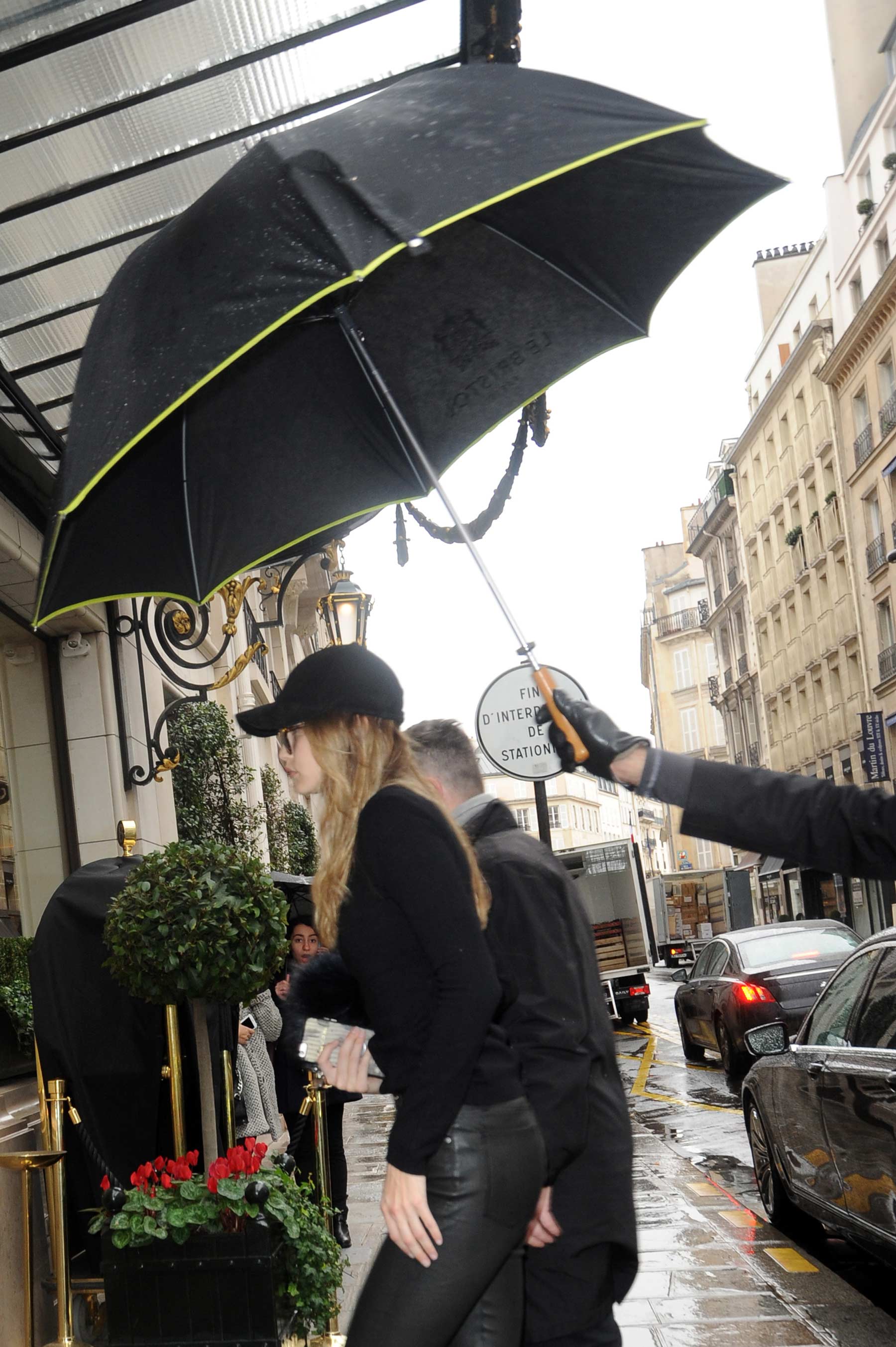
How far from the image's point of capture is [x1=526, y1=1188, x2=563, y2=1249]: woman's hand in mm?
2840

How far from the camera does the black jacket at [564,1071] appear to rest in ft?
9.67

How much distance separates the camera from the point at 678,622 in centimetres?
9825

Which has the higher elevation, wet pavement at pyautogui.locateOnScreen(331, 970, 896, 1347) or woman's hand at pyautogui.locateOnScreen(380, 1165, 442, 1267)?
woman's hand at pyautogui.locateOnScreen(380, 1165, 442, 1267)

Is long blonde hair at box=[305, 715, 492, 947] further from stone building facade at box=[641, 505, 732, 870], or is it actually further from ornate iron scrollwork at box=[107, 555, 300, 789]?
stone building facade at box=[641, 505, 732, 870]

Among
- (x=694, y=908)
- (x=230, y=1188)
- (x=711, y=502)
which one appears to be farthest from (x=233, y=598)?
(x=711, y=502)

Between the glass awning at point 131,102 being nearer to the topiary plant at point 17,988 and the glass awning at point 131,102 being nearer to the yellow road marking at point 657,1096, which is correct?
the topiary plant at point 17,988

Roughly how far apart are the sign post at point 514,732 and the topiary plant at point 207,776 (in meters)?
4.14

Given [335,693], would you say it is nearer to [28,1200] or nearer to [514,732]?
[28,1200]

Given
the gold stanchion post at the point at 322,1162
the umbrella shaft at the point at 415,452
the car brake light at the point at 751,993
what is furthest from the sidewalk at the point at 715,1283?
the car brake light at the point at 751,993

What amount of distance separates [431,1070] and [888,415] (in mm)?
42696

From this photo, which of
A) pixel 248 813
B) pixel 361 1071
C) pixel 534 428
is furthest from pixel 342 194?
pixel 248 813

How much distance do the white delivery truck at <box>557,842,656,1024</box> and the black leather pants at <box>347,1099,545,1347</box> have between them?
22.8m

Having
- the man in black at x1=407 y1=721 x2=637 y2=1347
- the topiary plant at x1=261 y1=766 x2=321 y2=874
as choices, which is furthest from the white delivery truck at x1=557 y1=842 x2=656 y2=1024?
the man in black at x1=407 y1=721 x2=637 y2=1347

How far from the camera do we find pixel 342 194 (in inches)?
111
